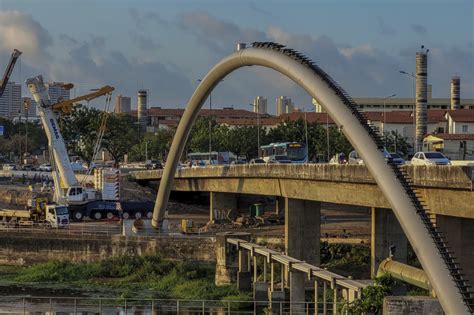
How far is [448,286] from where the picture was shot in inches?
1171

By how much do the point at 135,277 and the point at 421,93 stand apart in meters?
44.3

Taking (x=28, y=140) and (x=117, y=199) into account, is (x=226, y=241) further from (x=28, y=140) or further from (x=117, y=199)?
(x=28, y=140)

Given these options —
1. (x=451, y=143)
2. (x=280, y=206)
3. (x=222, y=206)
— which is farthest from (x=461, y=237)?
(x=451, y=143)

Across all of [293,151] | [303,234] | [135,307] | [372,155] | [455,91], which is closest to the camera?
[372,155]

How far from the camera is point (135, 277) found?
66750mm

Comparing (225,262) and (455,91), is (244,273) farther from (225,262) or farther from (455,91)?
(455,91)

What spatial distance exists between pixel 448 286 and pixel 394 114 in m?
116

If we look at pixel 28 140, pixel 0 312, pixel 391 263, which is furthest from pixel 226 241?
pixel 28 140

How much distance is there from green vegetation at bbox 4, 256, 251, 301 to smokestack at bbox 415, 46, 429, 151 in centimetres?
3811

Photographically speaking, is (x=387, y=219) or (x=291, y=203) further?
(x=291, y=203)

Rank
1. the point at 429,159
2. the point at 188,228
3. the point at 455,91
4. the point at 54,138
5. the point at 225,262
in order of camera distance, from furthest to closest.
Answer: the point at 455,91 < the point at 54,138 < the point at 188,228 < the point at 429,159 < the point at 225,262

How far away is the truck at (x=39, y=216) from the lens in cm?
8200

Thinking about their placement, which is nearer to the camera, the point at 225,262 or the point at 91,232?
the point at 225,262

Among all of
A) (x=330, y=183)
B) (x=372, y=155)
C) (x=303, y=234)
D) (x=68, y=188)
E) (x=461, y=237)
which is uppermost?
(x=372, y=155)
